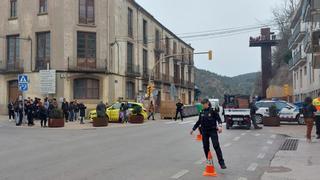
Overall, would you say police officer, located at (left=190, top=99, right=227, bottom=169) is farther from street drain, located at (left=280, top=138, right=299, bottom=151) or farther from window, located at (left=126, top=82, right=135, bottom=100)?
window, located at (left=126, top=82, right=135, bottom=100)

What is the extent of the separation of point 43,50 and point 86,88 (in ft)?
16.5

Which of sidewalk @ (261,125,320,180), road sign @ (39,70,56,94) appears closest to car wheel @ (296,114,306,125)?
sidewalk @ (261,125,320,180)

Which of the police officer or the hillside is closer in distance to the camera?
the police officer

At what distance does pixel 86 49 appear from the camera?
4103 centimetres

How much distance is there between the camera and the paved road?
9953 millimetres

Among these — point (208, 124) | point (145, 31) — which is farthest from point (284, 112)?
point (145, 31)

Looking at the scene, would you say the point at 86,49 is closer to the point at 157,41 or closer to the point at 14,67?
the point at 14,67

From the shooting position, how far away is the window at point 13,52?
139ft

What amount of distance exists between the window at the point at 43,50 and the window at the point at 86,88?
3243 mm

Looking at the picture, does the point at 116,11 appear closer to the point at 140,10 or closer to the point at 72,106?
the point at 140,10

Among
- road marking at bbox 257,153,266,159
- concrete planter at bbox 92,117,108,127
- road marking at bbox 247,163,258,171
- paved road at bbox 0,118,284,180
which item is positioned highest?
concrete planter at bbox 92,117,108,127

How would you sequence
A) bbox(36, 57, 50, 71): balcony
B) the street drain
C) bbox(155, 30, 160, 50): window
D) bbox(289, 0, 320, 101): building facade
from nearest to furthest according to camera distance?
the street drain, bbox(289, 0, 320, 101): building facade, bbox(36, 57, 50, 71): balcony, bbox(155, 30, 160, 50): window

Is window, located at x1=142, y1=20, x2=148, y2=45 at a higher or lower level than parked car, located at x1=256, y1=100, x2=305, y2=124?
higher

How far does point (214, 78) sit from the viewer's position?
151 m
